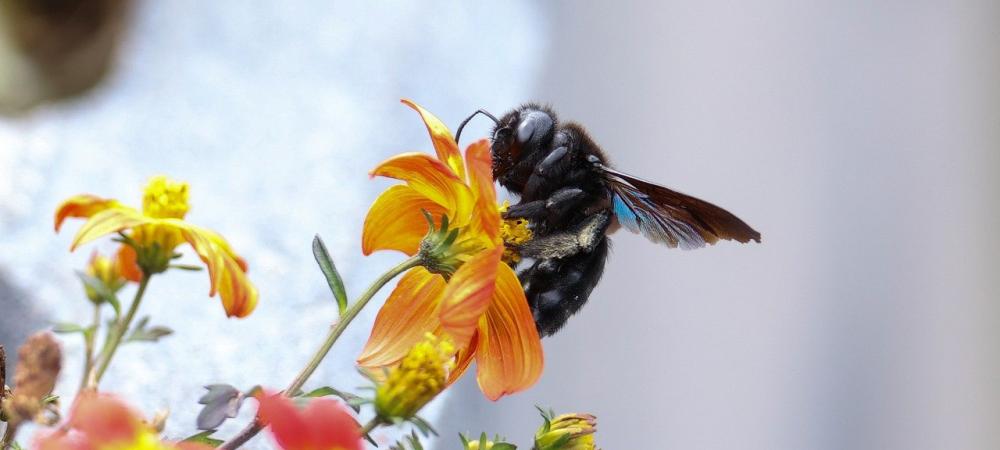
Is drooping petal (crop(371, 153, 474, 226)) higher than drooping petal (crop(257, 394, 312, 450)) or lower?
higher

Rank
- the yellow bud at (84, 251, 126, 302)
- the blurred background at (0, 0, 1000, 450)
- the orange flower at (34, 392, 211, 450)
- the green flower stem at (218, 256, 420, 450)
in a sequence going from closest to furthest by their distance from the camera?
the orange flower at (34, 392, 211, 450), the green flower stem at (218, 256, 420, 450), the yellow bud at (84, 251, 126, 302), the blurred background at (0, 0, 1000, 450)

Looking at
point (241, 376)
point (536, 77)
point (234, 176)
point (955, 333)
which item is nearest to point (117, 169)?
point (234, 176)

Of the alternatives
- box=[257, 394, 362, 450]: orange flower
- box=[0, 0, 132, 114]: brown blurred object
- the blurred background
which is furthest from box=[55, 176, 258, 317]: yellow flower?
box=[0, 0, 132, 114]: brown blurred object

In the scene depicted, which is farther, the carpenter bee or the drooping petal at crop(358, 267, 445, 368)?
the carpenter bee

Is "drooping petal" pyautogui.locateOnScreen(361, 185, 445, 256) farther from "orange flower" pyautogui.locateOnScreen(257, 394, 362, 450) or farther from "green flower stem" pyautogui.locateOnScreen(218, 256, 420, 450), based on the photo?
"orange flower" pyautogui.locateOnScreen(257, 394, 362, 450)

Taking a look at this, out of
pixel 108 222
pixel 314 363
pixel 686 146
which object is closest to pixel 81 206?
pixel 108 222
